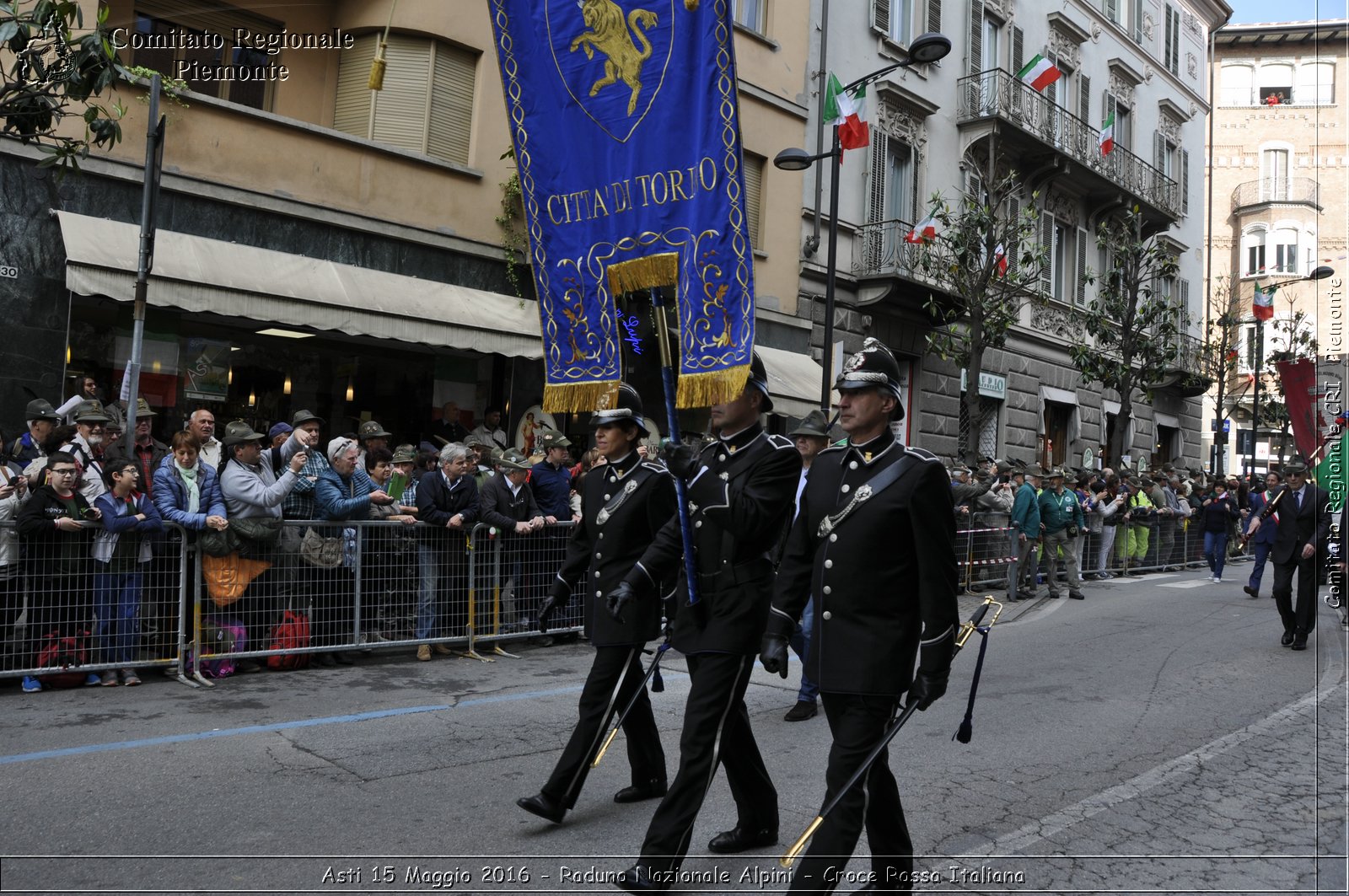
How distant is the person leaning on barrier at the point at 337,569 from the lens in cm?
866

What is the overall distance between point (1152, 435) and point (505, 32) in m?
30.6

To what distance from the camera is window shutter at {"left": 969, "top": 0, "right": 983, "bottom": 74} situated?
79.4 ft

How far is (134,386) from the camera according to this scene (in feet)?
27.7

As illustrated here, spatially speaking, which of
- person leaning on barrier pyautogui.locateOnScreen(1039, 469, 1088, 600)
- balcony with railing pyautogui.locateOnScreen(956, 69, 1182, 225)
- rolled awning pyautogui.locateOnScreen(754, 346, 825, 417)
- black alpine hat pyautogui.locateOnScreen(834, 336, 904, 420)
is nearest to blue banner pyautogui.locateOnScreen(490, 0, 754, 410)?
black alpine hat pyautogui.locateOnScreen(834, 336, 904, 420)

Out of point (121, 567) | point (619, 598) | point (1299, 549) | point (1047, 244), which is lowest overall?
point (121, 567)

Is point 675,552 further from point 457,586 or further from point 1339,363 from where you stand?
point 457,586

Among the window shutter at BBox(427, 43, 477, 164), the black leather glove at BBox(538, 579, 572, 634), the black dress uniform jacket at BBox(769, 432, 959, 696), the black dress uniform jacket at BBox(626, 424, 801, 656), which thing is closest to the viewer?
the black dress uniform jacket at BBox(769, 432, 959, 696)

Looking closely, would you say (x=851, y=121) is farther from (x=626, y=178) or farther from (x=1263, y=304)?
(x=626, y=178)

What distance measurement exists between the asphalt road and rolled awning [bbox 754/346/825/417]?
29.8 feet

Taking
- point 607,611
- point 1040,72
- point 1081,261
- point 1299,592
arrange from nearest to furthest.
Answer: point 607,611 → point 1299,592 → point 1040,72 → point 1081,261

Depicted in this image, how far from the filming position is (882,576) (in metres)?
4.03

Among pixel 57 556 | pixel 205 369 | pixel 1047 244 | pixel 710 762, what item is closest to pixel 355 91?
pixel 205 369

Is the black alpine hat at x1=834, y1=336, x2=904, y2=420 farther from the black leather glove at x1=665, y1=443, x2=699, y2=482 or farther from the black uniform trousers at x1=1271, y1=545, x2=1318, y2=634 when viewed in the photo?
the black uniform trousers at x1=1271, y1=545, x2=1318, y2=634

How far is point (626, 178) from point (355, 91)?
10.6m
